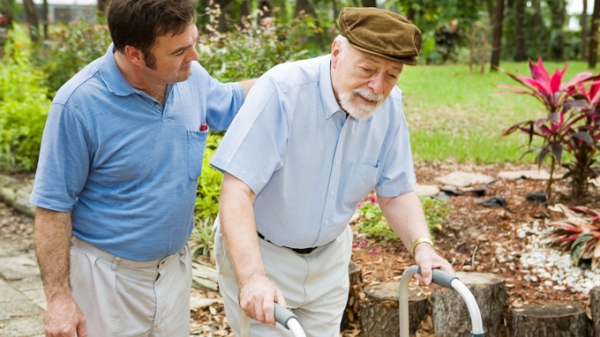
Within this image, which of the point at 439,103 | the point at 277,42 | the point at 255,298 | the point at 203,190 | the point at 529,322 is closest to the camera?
the point at 255,298

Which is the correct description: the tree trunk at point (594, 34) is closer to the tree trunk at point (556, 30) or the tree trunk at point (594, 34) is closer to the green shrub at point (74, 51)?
the tree trunk at point (556, 30)

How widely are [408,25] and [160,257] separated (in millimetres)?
1165

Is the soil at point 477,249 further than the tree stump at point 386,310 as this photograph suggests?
Yes

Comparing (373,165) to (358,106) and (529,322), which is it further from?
(529,322)

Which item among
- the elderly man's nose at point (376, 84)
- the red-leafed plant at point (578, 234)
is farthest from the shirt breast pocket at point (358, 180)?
the red-leafed plant at point (578, 234)

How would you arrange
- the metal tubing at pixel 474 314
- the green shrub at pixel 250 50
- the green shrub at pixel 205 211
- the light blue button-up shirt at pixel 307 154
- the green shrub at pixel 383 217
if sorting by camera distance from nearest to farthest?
1. the metal tubing at pixel 474 314
2. the light blue button-up shirt at pixel 307 154
3. the green shrub at pixel 383 217
4. the green shrub at pixel 205 211
5. the green shrub at pixel 250 50

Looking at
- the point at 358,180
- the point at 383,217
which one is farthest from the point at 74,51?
the point at 358,180

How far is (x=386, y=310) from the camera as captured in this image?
371 centimetres

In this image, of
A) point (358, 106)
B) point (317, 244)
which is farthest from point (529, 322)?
point (358, 106)

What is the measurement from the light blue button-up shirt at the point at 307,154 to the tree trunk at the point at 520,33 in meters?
22.3

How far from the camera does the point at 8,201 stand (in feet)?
23.8

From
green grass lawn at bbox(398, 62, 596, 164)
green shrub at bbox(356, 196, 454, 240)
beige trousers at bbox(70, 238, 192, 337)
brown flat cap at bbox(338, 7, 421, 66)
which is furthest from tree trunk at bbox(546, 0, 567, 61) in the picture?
beige trousers at bbox(70, 238, 192, 337)

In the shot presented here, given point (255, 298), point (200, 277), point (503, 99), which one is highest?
point (255, 298)

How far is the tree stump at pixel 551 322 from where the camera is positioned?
139 inches
